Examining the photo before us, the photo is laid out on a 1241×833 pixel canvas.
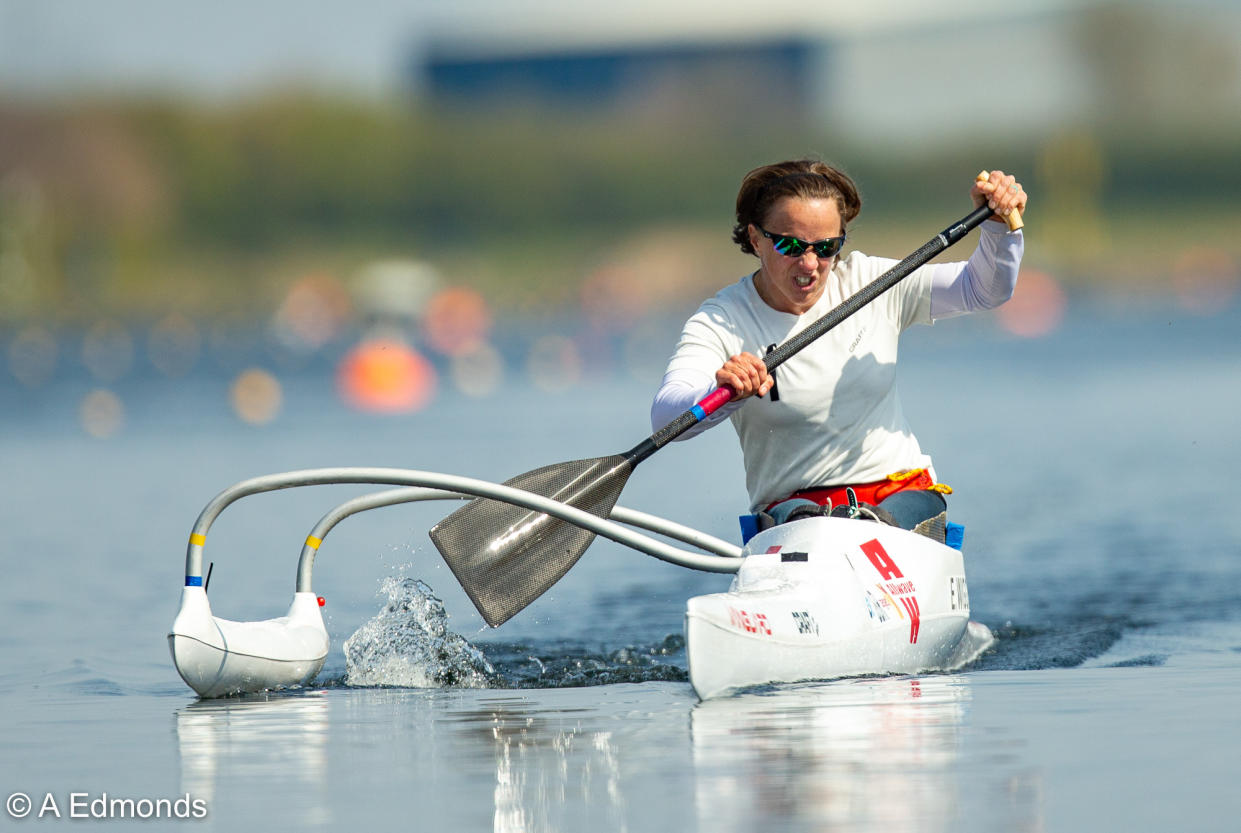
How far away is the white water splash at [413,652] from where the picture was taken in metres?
6.39

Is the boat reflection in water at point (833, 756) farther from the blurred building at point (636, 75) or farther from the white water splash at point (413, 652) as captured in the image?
the blurred building at point (636, 75)

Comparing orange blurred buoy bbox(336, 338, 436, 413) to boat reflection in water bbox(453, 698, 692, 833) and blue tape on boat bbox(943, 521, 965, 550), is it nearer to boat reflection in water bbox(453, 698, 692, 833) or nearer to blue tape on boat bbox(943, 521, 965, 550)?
blue tape on boat bbox(943, 521, 965, 550)

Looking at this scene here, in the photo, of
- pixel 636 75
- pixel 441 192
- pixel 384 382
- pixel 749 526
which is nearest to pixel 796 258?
pixel 749 526

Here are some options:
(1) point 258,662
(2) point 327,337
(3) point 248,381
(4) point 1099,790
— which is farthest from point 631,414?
(2) point 327,337

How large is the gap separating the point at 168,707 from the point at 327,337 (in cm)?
3809

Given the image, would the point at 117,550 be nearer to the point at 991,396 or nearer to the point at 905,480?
the point at 905,480

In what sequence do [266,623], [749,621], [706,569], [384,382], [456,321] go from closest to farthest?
[749,621]
[706,569]
[266,623]
[384,382]
[456,321]

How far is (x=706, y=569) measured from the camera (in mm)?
5773

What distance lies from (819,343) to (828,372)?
10 cm

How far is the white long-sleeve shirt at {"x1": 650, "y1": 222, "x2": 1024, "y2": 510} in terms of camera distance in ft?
19.3

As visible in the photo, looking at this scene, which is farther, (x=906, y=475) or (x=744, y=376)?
(x=906, y=475)

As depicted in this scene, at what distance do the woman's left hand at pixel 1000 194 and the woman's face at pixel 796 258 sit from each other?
Answer: 1.58 ft

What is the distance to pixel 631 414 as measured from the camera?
19.5 metres

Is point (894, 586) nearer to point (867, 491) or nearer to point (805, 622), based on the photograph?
point (867, 491)
